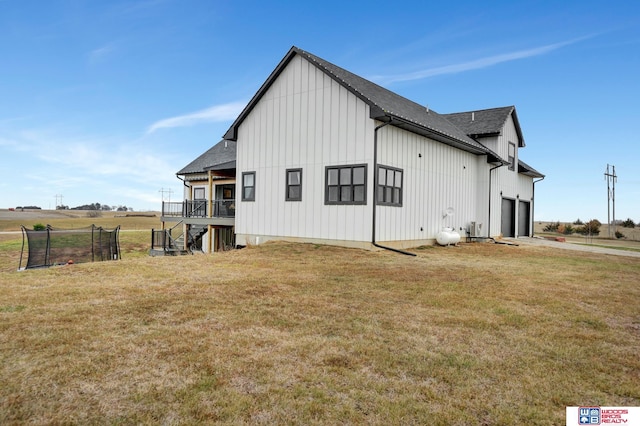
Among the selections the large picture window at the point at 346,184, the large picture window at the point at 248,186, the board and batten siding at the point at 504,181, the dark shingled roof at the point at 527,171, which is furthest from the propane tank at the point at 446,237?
the dark shingled roof at the point at 527,171

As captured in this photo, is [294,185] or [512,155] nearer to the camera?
[294,185]

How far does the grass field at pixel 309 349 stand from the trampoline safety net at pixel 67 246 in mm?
4521

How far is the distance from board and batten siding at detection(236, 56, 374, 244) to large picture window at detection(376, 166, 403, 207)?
1.84ft

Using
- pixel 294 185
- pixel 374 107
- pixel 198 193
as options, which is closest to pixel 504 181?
pixel 374 107

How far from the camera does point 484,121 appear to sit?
76.7 ft

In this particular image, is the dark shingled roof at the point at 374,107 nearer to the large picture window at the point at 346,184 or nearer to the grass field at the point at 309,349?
the large picture window at the point at 346,184

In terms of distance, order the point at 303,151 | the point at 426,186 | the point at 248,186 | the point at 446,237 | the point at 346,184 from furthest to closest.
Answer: the point at 248,186 < the point at 446,237 < the point at 426,186 < the point at 303,151 < the point at 346,184

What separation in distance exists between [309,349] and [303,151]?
1224 cm

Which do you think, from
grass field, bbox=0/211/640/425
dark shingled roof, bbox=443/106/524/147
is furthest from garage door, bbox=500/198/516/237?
grass field, bbox=0/211/640/425

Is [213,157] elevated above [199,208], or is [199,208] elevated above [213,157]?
[213,157]

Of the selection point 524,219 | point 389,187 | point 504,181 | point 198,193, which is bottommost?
point 524,219

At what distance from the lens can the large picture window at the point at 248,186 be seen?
58.6 feet

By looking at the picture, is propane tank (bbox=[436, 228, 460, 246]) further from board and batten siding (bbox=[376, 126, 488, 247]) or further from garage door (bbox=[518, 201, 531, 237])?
garage door (bbox=[518, 201, 531, 237])

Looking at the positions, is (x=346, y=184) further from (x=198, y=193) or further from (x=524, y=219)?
(x=524, y=219)
